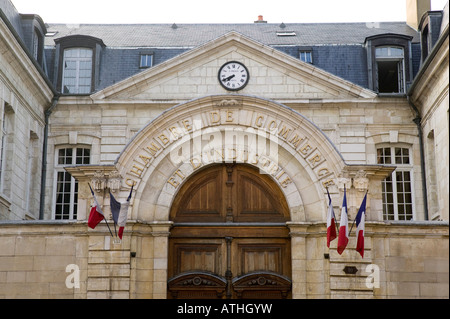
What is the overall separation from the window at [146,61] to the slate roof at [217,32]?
0.61m

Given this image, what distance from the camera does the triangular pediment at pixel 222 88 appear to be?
22031 mm

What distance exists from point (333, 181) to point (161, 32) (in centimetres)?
1220

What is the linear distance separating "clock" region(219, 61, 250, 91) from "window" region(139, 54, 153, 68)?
2783 millimetres

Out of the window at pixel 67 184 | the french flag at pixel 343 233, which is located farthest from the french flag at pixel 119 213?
the window at pixel 67 184

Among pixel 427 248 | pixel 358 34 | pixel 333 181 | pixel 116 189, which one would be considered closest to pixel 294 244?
pixel 333 181

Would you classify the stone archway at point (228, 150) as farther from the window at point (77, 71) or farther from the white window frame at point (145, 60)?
the white window frame at point (145, 60)

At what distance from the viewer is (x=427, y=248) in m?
15.1

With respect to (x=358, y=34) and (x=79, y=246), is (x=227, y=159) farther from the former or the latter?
(x=358, y=34)

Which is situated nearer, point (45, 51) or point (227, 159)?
point (227, 159)

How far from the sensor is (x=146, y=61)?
24.0 meters

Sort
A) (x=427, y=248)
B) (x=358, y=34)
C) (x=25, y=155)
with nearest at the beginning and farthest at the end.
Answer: (x=427, y=248) < (x=25, y=155) < (x=358, y=34)

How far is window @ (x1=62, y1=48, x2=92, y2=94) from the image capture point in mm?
23250

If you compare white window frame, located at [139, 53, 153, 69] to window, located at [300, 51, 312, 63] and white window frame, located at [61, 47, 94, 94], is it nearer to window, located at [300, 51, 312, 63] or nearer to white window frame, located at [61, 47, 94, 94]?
white window frame, located at [61, 47, 94, 94]
